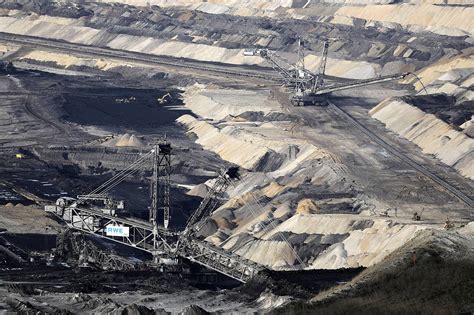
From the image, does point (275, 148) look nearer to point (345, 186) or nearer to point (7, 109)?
point (345, 186)

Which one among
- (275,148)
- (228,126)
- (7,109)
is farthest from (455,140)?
(7,109)

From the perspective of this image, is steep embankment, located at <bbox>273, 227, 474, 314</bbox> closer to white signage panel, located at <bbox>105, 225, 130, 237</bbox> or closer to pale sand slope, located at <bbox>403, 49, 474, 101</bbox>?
white signage panel, located at <bbox>105, 225, 130, 237</bbox>

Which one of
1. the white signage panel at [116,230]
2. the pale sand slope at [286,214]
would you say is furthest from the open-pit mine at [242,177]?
the pale sand slope at [286,214]

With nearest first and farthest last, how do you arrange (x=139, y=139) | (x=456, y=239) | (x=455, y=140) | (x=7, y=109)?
(x=456, y=239) → (x=455, y=140) → (x=139, y=139) → (x=7, y=109)

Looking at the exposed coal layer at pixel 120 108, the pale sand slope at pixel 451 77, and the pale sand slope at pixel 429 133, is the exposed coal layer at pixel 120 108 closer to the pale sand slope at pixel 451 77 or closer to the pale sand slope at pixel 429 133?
the pale sand slope at pixel 429 133

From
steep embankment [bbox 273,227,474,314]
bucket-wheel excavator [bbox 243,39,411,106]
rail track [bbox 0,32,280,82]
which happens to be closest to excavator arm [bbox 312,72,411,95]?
bucket-wheel excavator [bbox 243,39,411,106]
